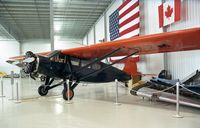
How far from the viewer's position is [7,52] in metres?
35.3

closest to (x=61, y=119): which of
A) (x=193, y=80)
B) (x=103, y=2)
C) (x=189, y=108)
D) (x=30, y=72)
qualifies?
(x=30, y=72)

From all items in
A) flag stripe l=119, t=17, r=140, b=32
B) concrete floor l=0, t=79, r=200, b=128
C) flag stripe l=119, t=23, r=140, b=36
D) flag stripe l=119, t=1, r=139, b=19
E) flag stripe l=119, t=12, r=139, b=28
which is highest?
flag stripe l=119, t=1, r=139, b=19

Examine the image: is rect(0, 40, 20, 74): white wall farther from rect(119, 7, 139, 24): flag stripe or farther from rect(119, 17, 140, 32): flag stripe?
rect(119, 17, 140, 32): flag stripe

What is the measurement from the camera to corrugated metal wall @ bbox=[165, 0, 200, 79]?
8398mm

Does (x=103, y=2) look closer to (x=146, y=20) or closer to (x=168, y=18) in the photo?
(x=146, y=20)

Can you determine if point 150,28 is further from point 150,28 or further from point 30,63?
point 30,63

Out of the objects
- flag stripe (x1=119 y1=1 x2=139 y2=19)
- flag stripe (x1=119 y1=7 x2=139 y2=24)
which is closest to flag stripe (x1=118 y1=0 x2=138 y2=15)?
flag stripe (x1=119 y1=1 x2=139 y2=19)

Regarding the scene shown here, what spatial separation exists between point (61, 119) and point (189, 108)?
3357mm

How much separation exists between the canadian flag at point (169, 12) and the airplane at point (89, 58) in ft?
7.62

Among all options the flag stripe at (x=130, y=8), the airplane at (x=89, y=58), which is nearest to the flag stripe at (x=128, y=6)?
the flag stripe at (x=130, y=8)

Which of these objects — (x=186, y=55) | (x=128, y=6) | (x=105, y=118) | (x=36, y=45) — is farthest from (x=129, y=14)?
(x=36, y=45)

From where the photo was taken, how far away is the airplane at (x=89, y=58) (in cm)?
639

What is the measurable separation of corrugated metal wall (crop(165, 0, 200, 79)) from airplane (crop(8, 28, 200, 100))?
1.53 meters

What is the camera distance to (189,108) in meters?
5.94
